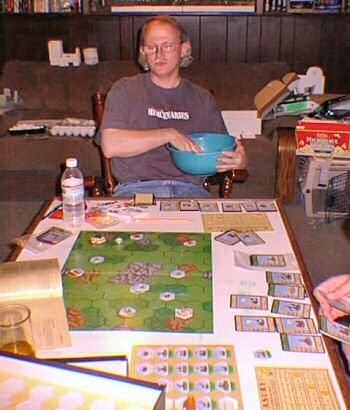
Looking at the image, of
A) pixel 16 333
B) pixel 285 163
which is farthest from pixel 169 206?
pixel 285 163

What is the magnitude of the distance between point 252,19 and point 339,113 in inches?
46.8

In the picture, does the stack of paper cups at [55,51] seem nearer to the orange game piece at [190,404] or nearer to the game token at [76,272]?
the game token at [76,272]

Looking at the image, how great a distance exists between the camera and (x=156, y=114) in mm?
2383

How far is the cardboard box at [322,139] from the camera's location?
3254mm

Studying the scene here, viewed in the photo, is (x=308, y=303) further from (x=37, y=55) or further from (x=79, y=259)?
(x=37, y=55)

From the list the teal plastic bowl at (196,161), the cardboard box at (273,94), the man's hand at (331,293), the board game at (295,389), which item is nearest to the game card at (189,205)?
the teal plastic bowl at (196,161)

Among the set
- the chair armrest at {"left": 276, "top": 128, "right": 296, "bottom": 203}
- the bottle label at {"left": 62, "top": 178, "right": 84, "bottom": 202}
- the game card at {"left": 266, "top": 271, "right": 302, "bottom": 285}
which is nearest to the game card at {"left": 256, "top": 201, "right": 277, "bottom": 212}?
the game card at {"left": 266, "top": 271, "right": 302, "bottom": 285}

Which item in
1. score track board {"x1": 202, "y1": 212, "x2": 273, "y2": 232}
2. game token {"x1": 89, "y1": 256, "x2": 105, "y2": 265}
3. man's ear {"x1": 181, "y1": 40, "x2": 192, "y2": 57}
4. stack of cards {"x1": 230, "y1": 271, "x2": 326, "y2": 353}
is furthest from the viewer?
man's ear {"x1": 181, "y1": 40, "x2": 192, "y2": 57}

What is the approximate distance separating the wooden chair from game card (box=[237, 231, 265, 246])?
2.16ft

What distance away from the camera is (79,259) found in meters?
1.55

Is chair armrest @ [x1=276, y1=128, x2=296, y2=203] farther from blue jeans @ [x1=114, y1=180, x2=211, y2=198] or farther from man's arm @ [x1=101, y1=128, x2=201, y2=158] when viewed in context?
man's arm @ [x1=101, y1=128, x2=201, y2=158]

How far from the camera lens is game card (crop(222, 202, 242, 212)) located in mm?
1912

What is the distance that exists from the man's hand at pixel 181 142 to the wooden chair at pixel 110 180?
292 millimetres

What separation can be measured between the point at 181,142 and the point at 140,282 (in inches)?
31.0
